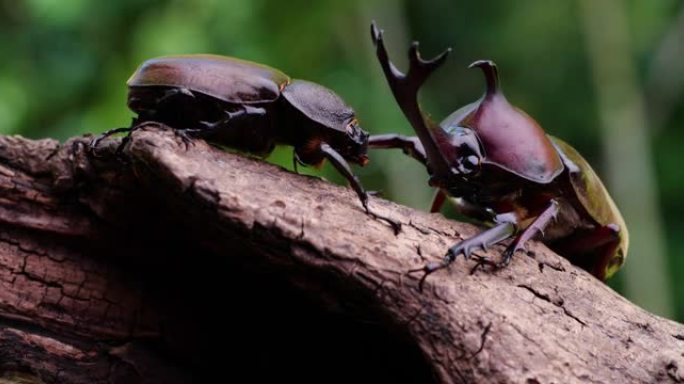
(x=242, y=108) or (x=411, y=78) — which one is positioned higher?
(x=411, y=78)

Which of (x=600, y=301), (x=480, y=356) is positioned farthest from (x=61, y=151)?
(x=600, y=301)

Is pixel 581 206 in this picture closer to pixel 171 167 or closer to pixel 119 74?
pixel 171 167

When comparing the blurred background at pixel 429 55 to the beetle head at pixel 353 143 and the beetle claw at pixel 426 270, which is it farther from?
the beetle claw at pixel 426 270

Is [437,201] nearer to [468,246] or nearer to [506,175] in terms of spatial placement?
[506,175]

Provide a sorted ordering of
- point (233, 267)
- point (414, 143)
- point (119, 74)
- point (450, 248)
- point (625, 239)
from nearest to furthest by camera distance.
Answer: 1. point (450, 248)
2. point (233, 267)
3. point (414, 143)
4. point (625, 239)
5. point (119, 74)

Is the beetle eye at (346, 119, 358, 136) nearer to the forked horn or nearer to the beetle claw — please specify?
the forked horn

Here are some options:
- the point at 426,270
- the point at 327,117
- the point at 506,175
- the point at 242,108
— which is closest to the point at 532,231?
the point at 506,175

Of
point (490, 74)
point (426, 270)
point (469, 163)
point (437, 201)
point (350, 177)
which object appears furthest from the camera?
point (437, 201)

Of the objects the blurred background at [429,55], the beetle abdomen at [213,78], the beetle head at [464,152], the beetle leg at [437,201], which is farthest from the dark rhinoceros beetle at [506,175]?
the blurred background at [429,55]
